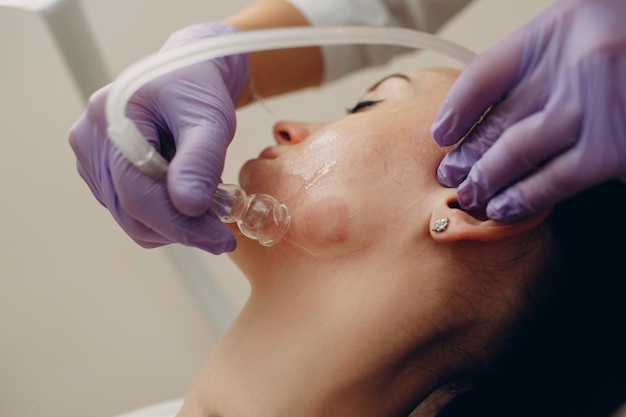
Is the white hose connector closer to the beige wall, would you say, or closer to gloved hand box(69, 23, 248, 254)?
gloved hand box(69, 23, 248, 254)

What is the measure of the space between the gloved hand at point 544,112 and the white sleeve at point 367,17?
0.72 m

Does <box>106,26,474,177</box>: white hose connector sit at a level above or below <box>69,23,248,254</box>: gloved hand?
above

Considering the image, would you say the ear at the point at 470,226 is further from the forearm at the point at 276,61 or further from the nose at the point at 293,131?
the forearm at the point at 276,61

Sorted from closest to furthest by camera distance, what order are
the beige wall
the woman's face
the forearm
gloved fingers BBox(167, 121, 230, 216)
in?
gloved fingers BBox(167, 121, 230, 216) < the woman's face < the forearm < the beige wall

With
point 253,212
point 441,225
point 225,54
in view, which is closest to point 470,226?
point 441,225

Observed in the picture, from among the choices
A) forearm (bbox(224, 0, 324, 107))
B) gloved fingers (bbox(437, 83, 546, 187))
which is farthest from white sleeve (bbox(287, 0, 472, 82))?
gloved fingers (bbox(437, 83, 546, 187))

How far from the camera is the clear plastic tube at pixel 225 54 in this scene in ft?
2.72

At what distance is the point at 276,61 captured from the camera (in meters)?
1.61

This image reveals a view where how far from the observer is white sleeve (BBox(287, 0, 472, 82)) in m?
1.58

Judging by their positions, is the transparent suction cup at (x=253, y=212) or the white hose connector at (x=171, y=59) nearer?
the white hose connector at (x=171, y=59)

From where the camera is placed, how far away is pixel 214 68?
1.22 m

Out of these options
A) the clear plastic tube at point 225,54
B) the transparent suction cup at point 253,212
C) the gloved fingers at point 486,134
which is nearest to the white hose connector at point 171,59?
the clear plastic tube at point 225,54

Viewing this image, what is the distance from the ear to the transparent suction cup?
0.81ft

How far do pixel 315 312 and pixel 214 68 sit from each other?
0.53 metres
